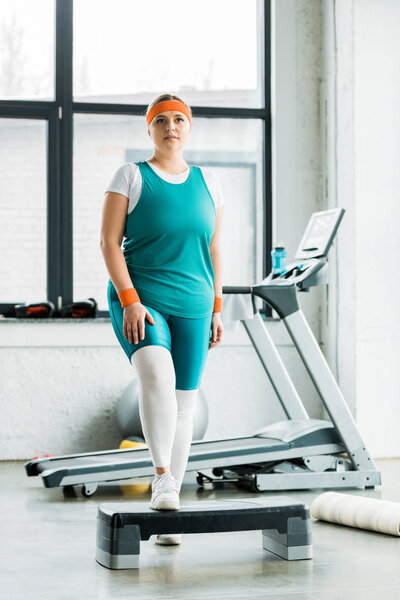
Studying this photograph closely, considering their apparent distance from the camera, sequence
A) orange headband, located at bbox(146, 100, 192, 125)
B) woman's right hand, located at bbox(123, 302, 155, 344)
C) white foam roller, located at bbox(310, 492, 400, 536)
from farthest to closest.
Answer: white foam roller, located at bbox(310, 492, 400, 536) < orange headband, located at bbox(146, 100, 192, 125) < woman's right hand, located at bbox(123, 302, 155, 344)

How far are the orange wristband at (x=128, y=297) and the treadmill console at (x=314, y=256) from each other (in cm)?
161

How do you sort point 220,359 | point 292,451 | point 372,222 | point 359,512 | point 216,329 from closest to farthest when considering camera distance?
point 216,329
point 359,512
point 292,451
point 372,222
point 220,359

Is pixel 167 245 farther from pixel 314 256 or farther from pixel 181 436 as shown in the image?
pixel 314 256

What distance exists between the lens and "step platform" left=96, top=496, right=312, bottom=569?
2506 millimetres

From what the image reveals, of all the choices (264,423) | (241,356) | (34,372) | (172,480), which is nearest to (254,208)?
(241,356)

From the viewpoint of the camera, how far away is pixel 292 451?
4113 millimetres

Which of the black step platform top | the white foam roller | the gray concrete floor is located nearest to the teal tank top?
the black step platform top

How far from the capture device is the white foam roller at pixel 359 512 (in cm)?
299

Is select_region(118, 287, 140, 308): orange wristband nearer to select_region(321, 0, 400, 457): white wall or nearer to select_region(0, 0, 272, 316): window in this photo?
select_region(321, 0, 400, 457): white wall

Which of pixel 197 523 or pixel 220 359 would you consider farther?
pixel 220 359

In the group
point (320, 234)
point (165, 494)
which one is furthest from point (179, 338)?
point (320, 234)

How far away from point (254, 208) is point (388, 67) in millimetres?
1288

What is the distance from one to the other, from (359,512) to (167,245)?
1284mm

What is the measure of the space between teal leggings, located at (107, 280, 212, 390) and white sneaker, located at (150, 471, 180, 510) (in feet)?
0.93
